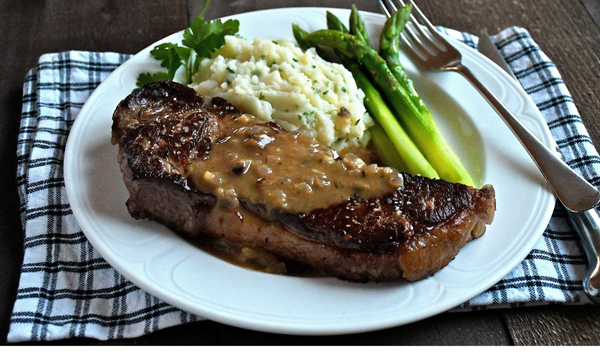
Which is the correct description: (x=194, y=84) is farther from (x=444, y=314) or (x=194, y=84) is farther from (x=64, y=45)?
(x=444, y=314)

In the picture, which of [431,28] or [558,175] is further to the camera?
[431,28]

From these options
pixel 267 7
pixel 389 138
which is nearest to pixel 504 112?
pixel 389 138

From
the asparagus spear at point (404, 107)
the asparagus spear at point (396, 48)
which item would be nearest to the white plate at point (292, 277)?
the asparagus spear at point (404, 107)

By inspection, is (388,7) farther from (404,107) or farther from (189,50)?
(189,50)

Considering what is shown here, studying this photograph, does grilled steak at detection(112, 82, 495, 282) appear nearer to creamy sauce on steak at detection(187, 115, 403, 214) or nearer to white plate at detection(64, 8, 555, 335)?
creamy sauce on steak at detection(187, 115, 403, 214)

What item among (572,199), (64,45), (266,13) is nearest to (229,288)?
(572,199)

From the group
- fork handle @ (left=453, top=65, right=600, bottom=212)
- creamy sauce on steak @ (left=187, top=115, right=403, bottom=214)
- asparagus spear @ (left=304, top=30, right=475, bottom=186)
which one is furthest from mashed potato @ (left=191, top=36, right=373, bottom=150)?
fork handle @ (left=453, top=65, right=600, bottom=212)

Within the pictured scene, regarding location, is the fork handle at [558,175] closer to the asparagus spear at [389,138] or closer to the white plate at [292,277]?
the white plate at [292,277]
